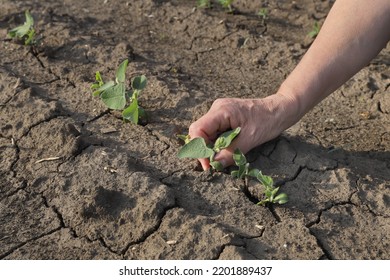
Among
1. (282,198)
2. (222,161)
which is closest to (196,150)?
(222,161)

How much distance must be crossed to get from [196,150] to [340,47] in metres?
0.80

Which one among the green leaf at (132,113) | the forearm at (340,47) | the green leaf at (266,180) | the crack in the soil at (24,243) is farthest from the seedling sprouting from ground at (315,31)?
the crack in the soil at (24,243)

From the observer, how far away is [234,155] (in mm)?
2570

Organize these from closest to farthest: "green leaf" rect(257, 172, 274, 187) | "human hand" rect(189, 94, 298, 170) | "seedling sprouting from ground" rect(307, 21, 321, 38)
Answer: "green leaf" rect(257, 172, 274, 187) → "human hand" rect(189, 94, 298, 170) → "seedling sprouting from ground" rect(307, 21, 321, 38)

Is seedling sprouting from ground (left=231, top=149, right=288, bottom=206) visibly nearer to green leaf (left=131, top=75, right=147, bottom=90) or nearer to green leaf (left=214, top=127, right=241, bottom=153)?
green leaf (left=214, top=127, right=241, bottom=153)

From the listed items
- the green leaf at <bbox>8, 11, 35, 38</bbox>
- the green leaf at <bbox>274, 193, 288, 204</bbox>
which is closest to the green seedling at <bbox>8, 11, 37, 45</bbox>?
the green leaf at <bbox>8, 11, 35, 38</bbox>

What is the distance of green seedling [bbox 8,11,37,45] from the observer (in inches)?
135

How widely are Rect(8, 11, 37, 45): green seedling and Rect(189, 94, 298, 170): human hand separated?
4.42ft

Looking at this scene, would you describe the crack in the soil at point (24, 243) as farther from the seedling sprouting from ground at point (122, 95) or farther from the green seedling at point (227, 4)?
the green seedling at point (227, 4)

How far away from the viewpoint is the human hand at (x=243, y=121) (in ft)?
8.63

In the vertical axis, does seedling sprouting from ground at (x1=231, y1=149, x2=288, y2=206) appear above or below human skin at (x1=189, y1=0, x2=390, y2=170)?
below

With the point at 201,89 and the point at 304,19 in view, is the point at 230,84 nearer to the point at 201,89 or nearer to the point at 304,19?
the point at 201,89

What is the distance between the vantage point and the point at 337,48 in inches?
105

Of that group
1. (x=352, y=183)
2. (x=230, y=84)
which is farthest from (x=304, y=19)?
(x=352, y=183)
